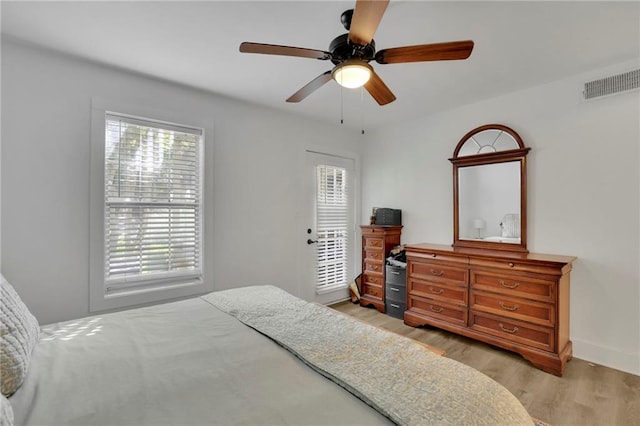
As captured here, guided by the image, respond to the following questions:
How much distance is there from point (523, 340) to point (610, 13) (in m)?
2.47

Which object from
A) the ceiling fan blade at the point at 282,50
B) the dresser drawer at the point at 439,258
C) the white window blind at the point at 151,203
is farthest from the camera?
the dresser drawer at the point at 439,258

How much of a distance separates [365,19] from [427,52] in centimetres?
44

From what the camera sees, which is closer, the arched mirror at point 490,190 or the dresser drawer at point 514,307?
the dresser drawer at point 514,307

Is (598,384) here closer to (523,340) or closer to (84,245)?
(523,340)

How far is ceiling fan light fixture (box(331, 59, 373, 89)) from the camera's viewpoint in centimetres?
165

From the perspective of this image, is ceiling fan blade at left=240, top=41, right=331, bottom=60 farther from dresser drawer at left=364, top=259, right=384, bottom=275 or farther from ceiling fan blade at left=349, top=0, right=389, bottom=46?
dresser drawer at left=364, top=259, right=384, bottom=275

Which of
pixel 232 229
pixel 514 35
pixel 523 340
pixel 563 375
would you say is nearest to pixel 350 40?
pixel 514 35

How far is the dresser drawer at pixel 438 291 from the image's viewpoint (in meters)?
2.99

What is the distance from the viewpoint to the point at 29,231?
86.1 inches

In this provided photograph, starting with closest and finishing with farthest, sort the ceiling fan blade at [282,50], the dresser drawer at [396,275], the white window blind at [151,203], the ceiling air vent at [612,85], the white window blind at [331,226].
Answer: the ceiling fan blade at [282,50] < the ceiling air vent at [612,85] < the white window blind at [151,203] < the dresser drawer at [396,275] < the white window blind at [331,226]

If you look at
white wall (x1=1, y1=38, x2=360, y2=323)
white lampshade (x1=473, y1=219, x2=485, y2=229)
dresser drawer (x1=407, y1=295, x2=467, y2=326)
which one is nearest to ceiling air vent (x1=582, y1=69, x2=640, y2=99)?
white lampshade (x1=473, y1=219, x2=485, y2=229)

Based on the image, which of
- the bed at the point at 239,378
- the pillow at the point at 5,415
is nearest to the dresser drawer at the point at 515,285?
the bed at the point at 239,378

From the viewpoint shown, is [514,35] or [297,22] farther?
[514,35]

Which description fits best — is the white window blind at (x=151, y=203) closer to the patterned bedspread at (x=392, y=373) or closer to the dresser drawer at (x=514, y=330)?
the patterned bedspread at (x=392, y=373)
